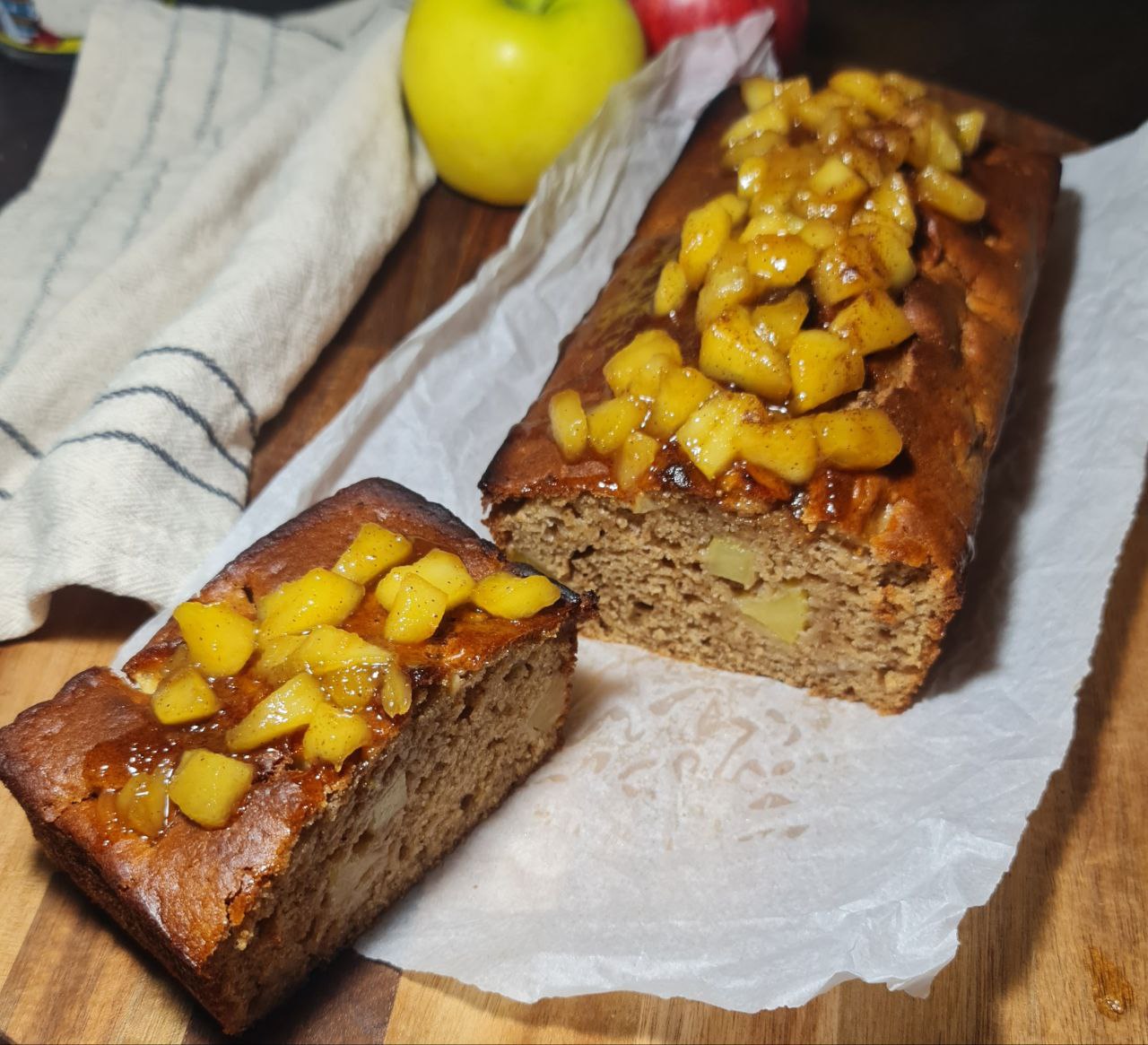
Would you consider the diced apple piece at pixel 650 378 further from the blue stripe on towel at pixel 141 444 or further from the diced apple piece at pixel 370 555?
the blue stripe on towel at pixel 141 444

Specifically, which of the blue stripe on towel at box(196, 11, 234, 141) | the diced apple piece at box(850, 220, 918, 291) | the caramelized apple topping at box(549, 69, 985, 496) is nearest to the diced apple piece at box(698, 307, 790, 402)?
the caramelized apple topping at box(549, 69, 985, 496)

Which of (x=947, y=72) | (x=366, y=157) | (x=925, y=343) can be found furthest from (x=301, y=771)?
(x=947, y=72)

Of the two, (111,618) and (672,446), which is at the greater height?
(672,446)

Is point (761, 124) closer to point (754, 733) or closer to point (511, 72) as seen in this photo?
point (511, 72)

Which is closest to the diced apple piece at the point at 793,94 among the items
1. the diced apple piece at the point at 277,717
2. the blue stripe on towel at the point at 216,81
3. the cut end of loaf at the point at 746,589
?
the cut end of loaf at the point at 746,589

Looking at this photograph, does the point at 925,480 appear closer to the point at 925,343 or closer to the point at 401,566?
the point at 925,343

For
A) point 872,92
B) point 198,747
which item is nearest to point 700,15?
point 872,92
